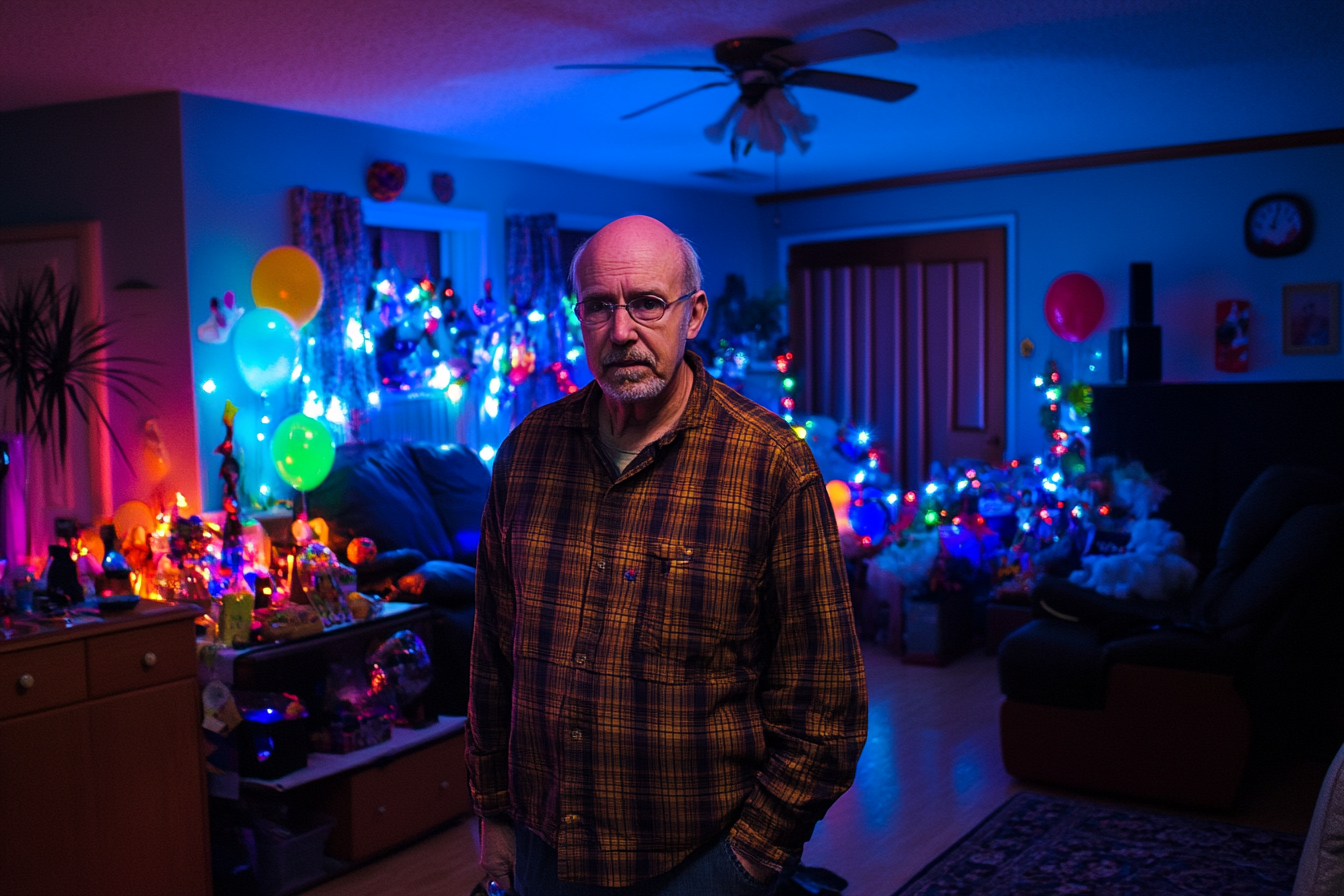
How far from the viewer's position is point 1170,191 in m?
6.64

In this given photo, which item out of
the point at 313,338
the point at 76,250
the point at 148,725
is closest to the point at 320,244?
the point at 313,338

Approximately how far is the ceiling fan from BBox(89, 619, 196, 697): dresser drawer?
2.24 m

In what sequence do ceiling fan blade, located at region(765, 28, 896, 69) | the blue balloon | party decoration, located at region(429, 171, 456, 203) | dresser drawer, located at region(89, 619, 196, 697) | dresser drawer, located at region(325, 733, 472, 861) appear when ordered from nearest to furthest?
1. dresser drawer, located at region(89, 619, 196, 697)
2. ceiling fan blade, located at region(765, 28, 896, 69)
3. dresser drawer, located at region(325, 733, 472, 861)
4. party decoration, located at region(429, 171, 456, 203)
5. the blue balloon

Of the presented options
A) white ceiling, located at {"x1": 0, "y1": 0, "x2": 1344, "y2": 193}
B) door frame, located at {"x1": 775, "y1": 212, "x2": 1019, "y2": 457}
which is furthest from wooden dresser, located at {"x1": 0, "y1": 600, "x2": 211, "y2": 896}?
door frame, located at {"x1": 775, "y1": 212, "x2": 1019, "y2": 457}

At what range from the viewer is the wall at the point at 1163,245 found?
20.5 feet

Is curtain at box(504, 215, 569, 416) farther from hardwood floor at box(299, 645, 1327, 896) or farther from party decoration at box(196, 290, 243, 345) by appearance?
hardwood floor at box(299, 645, 1327, 896)

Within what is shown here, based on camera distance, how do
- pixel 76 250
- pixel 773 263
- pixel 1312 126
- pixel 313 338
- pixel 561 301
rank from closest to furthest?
pixel 76 250 < pixel 313 338 < pixel 1312 126 < pixel 561 301 < pixel 773 263

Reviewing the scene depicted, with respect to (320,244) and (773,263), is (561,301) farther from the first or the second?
(773,263)

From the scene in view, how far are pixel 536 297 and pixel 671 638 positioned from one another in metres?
5.07

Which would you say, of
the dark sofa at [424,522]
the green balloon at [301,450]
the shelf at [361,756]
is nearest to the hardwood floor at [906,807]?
the shelf at [361,756]

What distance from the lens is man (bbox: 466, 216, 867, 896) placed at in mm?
1488

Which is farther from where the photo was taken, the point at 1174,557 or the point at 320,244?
the point at 320,244

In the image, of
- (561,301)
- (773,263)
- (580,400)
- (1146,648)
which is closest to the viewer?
(580,400)

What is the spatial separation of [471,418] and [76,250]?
7.05 feet
